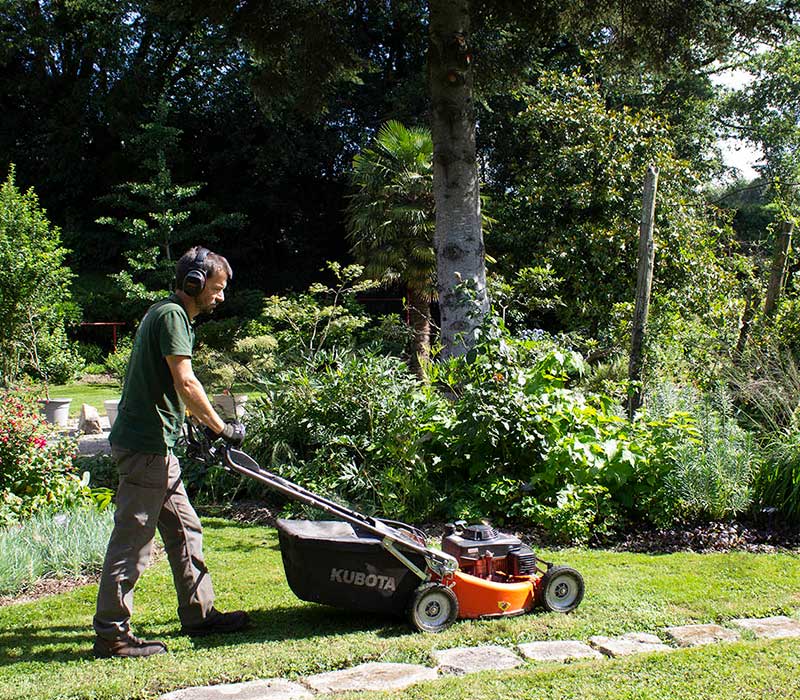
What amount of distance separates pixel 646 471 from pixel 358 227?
10883 mm

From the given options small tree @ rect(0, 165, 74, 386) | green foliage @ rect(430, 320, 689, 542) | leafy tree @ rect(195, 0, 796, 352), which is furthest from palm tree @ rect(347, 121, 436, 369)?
green foliage @ rect(430, 320, 689, 542)

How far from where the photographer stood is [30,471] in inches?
234

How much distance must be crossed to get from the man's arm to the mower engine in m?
1.48

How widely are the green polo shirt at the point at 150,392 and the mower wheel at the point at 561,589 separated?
2085 millimetres

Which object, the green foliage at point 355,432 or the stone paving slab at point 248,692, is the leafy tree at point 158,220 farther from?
the stone paving slab at point 248,692

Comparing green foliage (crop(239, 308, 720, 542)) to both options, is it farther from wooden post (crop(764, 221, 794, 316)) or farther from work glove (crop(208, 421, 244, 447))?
wooden post (crop(764, 221, 794, 316))

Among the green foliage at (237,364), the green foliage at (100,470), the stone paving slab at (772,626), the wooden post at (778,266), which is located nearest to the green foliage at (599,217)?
the wooden post at (778,266)

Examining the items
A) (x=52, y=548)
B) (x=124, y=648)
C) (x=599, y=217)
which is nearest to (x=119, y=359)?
(x=599, y=217)

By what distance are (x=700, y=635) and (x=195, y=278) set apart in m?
3.07

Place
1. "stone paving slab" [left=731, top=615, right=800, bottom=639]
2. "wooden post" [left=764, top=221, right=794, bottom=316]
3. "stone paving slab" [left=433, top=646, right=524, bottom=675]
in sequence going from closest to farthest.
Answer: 1. "stone paving slab" [left=433, top=646, right=524, bottom=675]
2. "stone paving slab" [left=731, top=615, right=800, bottom=639]
3. "wooden post" [left=764, top=221, right=794, bottom=316]

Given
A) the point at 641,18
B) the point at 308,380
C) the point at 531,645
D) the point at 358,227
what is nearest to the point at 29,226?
the point at 358,227

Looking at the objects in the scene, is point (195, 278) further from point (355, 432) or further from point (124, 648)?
point (355, 432)

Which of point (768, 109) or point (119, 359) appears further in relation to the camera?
point (768, 109)

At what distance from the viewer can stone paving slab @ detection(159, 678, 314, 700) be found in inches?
128
